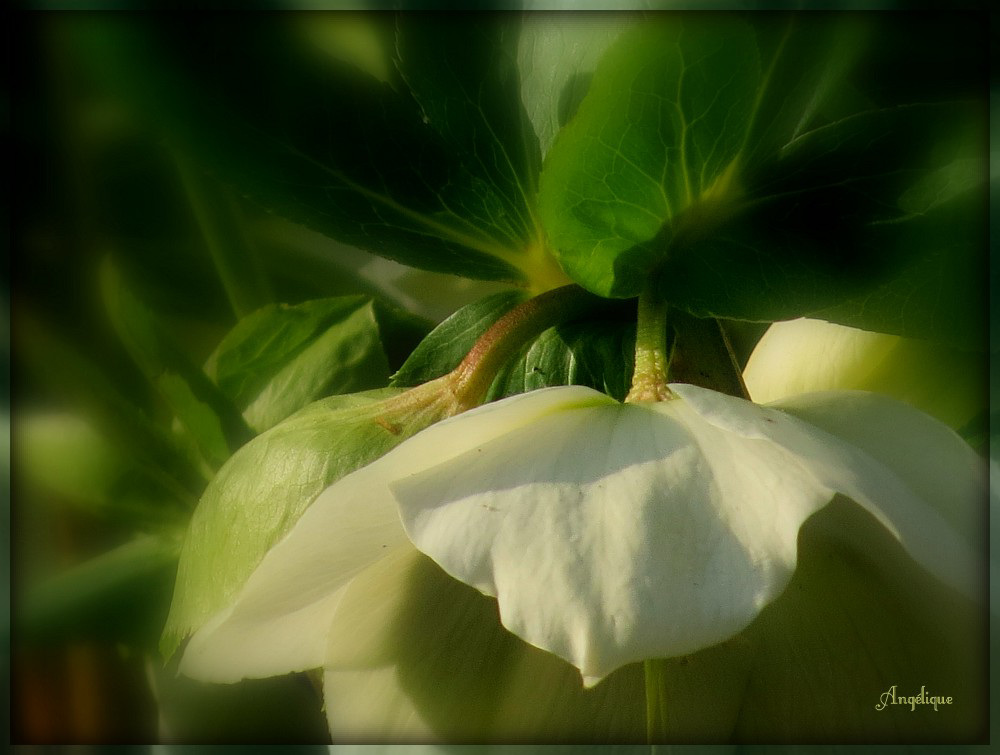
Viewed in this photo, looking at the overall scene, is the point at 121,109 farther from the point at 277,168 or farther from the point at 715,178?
the point at 715,178

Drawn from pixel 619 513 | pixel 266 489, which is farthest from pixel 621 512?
pixel 266 489

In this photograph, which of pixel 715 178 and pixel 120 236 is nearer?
pixel 715 178

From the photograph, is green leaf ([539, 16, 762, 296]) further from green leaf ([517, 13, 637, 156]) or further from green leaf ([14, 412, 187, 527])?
green leaf ([14, 412, 187, 527])

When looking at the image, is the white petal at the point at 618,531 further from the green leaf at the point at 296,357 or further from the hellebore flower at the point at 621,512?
the green leaf at the point at 296,357

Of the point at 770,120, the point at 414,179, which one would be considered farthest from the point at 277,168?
the point at 770,120

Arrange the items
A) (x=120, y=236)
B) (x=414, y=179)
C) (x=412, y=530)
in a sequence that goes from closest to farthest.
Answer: (x=412, y=530)
(x=414, y=179)
(x=120, y=236)

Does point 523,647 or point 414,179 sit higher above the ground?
point 414,179
